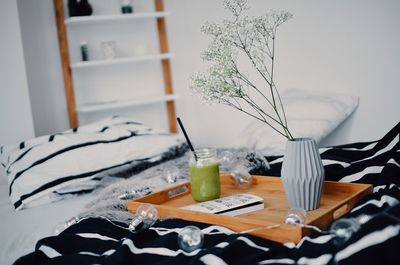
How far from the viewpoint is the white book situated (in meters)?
1.11

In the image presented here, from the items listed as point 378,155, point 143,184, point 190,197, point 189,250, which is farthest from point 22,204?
point 378,155

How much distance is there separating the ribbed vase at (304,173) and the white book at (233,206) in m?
0.10

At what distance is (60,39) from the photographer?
9.28 feet

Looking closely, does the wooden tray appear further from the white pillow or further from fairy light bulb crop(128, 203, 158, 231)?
the white pillow

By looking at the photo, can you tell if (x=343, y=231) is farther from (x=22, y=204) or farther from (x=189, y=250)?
(x=22, y=204)

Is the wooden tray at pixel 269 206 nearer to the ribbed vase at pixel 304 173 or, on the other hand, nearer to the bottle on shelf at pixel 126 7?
the ribbed vase at pixel 304 173

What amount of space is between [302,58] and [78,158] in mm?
1227

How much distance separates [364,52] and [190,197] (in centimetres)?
117

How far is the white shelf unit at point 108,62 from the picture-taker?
2807mm

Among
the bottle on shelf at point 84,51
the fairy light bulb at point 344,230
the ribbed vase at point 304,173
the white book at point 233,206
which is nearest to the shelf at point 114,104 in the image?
the bottle on shelf at point 84,51

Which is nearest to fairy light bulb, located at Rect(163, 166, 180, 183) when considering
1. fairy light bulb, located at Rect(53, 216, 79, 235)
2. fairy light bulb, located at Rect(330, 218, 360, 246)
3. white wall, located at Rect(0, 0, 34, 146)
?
fairy light bulb, located at Rect(53, 216, 79, 235)

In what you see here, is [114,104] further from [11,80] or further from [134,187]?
[134,187]

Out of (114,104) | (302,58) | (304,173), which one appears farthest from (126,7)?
(304,173)

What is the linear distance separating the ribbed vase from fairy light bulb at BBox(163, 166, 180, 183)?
60 centimetres
